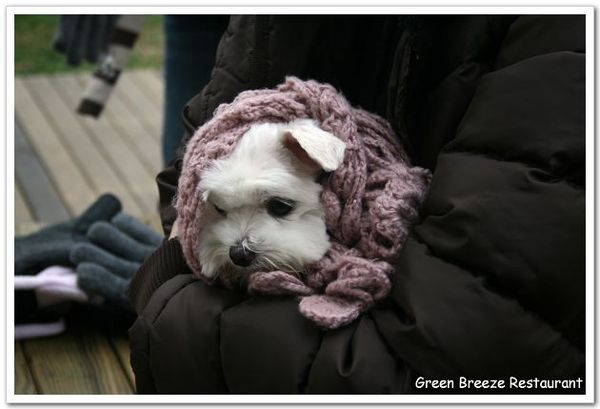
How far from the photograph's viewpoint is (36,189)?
9.88ft

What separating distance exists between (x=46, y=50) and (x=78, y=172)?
181 cm

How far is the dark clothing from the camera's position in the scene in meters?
1.05

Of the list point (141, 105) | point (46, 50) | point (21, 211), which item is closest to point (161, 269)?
point (21, 211)

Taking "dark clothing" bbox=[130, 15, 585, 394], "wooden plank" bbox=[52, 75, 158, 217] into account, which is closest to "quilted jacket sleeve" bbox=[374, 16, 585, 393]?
"dark clothing" bbox=[130, 15, 585, 394]

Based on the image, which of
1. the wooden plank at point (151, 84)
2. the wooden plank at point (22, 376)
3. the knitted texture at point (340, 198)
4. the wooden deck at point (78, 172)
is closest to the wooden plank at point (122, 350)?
the wooden deck at point (78, 172)

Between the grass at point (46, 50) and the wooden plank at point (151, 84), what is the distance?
0.12 metres

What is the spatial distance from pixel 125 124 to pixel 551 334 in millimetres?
2854

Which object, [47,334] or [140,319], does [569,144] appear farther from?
[47,334]

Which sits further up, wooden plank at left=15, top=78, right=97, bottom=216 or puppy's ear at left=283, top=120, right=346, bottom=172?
puppy's ear at left=283, top=120, right=346, bottom=172

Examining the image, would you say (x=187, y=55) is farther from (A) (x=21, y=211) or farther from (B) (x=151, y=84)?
(B) (x=151, y=84)

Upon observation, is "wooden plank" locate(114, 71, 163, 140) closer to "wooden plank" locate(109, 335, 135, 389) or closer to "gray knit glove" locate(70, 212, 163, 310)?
"gray knit glove" locate(70, 212, 163, 310)

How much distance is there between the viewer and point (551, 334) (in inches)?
41.7

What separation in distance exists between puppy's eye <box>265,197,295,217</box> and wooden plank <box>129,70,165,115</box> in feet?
8.91

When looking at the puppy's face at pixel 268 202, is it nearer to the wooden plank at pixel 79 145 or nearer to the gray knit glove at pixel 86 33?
the gray knit glove at pixel 86 33
